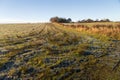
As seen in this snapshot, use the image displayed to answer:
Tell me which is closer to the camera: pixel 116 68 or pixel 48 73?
pixel 48 73

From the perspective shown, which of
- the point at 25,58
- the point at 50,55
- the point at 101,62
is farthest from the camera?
the point at 50,55

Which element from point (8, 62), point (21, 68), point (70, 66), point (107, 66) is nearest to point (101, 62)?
point (107, 66)

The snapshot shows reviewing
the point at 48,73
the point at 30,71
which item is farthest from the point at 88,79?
the point at 30,71

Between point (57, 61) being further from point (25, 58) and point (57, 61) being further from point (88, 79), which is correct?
point (88, 79)

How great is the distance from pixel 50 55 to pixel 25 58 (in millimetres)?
1399

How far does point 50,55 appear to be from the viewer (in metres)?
11.6

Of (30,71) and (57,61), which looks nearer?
(30,71)

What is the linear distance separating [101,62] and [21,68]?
347 cm

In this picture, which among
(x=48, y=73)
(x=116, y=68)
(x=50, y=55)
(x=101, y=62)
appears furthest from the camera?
(x=50, y=55)

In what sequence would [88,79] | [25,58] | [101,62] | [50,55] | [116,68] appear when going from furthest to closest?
1. [50,55]
2. [25,58]
3. [101,62]
4. [116,68]
5. [88,79]

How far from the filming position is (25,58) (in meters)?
10.9

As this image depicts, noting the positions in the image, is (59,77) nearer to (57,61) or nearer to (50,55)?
(57,61)

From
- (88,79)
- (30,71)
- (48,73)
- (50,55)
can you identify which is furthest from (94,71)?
(50,55)

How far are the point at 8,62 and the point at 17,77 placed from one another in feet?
8.29
